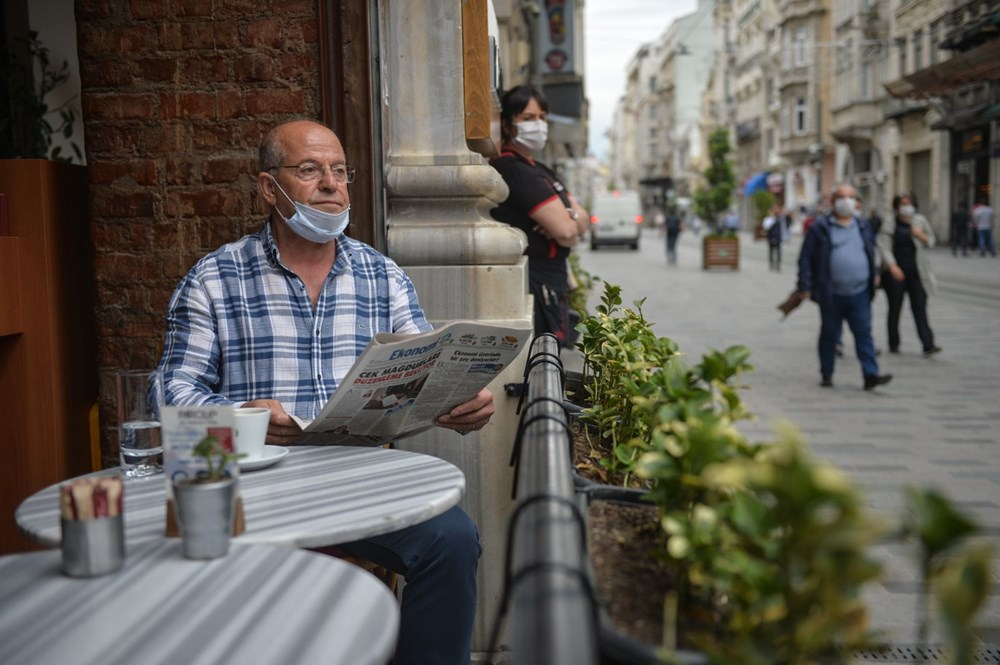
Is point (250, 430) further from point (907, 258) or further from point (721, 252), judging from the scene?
point (721, 252)

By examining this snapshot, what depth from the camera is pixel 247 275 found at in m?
3.03

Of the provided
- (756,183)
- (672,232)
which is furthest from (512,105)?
(756,183)

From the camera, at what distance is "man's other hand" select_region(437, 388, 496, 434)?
2.78 meters

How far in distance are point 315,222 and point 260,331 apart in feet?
1.21

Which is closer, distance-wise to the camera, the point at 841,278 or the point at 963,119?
the point at 841,278

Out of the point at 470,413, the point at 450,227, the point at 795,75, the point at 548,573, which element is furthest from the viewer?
the point at 795,75

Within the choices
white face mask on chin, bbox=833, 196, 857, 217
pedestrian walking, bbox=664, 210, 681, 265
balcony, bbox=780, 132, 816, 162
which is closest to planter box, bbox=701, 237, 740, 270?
pedestrian walking, bbox=664, 210, 681, 265

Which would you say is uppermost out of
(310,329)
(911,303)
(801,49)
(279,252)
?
(801,49)

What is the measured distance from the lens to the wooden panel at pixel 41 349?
3637 mm

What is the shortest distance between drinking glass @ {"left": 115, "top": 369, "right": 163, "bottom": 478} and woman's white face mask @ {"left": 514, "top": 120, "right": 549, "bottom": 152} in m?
3.03

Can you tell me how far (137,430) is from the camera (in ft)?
7.90

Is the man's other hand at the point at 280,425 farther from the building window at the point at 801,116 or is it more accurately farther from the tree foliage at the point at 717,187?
the building window at the point at 801,116

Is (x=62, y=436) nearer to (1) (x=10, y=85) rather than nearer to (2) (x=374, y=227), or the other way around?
(2) (x=374, y=227)

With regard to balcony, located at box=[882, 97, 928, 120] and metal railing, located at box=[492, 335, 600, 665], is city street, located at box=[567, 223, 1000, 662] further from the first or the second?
balcony, located at box=[882, 97, 928, 120]
